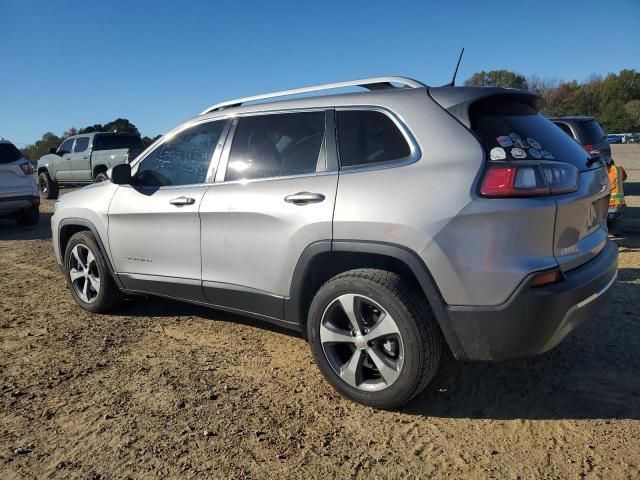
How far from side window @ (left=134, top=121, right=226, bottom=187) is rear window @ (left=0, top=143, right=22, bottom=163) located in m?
6.93

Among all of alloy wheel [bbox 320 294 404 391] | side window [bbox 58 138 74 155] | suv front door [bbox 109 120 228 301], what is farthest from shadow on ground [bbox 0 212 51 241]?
alloy wheel [bbox 320 294 404 391]

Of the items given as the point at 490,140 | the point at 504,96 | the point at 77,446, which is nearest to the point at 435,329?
the point at 490,140

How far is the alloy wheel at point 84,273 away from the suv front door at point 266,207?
148cm

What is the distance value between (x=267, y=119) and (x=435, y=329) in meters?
1.82

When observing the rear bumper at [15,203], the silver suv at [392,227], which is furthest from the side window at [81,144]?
the silver suv at [392,227]

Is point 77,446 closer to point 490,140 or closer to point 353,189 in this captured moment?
point 353,189

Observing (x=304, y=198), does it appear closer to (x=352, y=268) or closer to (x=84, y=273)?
(x=352, y=268)

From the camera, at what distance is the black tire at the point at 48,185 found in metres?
16.1

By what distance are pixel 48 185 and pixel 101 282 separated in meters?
13.8

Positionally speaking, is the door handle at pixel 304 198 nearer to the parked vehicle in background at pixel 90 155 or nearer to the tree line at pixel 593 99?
the parked vehicle in background at pixel 90 155

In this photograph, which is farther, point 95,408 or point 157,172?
point 157,172

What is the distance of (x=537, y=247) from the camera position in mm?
2457

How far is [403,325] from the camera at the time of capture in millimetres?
2678

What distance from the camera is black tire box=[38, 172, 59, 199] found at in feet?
52.9
